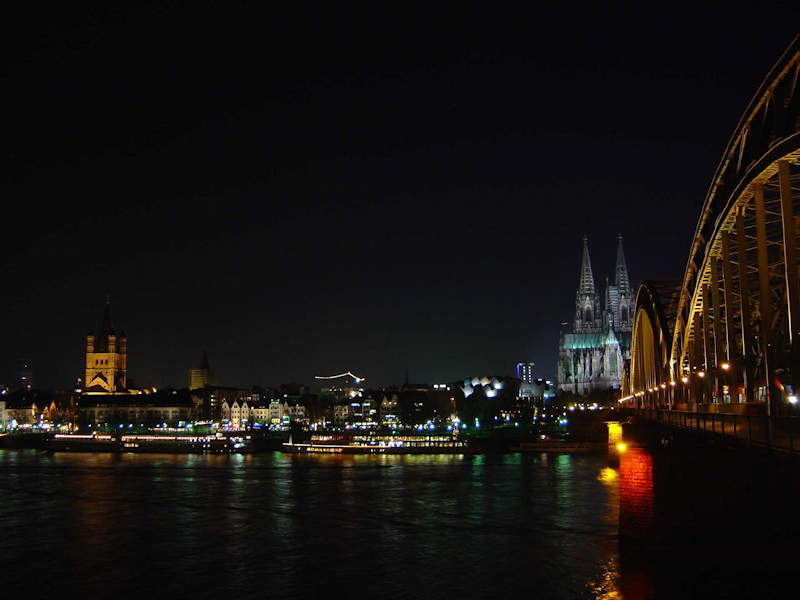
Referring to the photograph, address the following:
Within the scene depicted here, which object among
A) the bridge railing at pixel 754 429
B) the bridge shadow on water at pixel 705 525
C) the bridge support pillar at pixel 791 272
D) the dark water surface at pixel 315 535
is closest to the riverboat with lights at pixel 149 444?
the dark water surface at pixel 315 535

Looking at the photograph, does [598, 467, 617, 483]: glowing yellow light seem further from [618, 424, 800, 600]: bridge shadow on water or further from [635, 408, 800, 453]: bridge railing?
[635, 408, 800, 453]: bridge railing

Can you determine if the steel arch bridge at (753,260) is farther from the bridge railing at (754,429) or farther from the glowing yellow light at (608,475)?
the glowing yellow light at (608,475)

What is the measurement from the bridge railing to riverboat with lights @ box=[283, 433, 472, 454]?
8439 cm

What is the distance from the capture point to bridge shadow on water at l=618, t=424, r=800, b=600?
77.5 ft

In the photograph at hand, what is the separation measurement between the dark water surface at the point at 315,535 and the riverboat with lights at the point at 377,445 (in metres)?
35.6

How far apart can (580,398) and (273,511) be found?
15195 cm

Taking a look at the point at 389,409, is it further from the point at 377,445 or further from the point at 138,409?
the point at 377,445

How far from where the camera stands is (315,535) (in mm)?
40406

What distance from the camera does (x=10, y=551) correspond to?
123ft

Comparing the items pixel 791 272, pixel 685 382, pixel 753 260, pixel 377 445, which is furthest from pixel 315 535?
pixel 377 445

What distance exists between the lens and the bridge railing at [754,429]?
17.2 m

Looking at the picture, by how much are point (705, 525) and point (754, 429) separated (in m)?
9.58

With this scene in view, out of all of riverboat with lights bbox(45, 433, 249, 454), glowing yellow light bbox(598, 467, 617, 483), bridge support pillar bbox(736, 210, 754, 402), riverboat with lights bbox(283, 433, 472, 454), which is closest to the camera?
bridge support pillar bbox(736, 210, 754, 402)

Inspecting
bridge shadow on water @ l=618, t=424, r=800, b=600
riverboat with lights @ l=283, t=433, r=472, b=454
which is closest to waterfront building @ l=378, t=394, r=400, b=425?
riverboat with lights @ l=283, t=433, r=472, b=454
